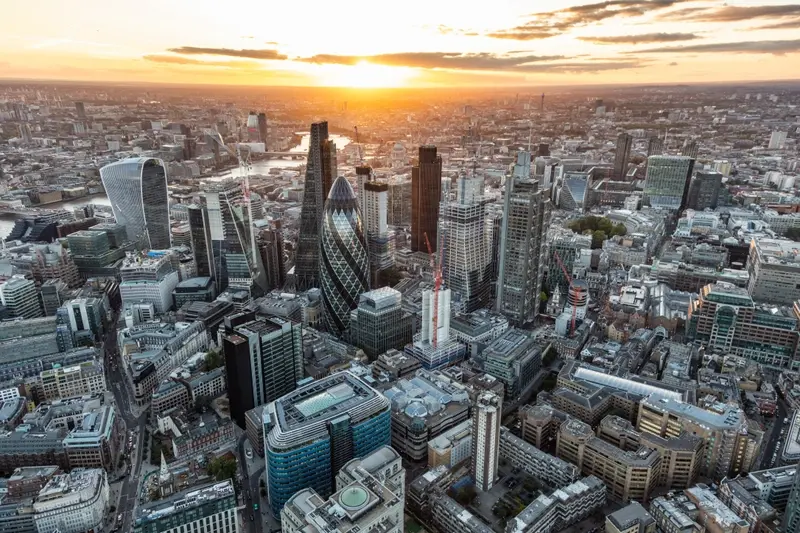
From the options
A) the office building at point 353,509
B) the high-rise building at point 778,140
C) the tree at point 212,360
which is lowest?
the tree at point 212,360

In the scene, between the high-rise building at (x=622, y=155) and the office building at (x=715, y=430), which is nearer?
the office building at (x=715, y=430)

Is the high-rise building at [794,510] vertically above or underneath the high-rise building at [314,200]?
underneath

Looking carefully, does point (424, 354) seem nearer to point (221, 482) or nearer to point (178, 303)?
point (221, 482)

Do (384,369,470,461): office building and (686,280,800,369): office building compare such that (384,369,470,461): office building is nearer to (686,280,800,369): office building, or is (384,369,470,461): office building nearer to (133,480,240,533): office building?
(133,480,240,533): office building

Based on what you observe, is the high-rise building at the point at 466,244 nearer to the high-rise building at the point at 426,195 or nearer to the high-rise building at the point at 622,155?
the high-rise building at the point at 426,195

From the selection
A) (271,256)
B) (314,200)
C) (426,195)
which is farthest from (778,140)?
(271,256)

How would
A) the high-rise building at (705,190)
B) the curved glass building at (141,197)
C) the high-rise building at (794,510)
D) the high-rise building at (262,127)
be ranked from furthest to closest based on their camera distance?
the high-rise building at (262,127) < the high-rise building at (705,190) < the curved glass building at (141,197) < the high-rise building at (794,510)

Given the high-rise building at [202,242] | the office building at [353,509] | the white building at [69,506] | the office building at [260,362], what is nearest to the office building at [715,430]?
the office building at [353,509]
